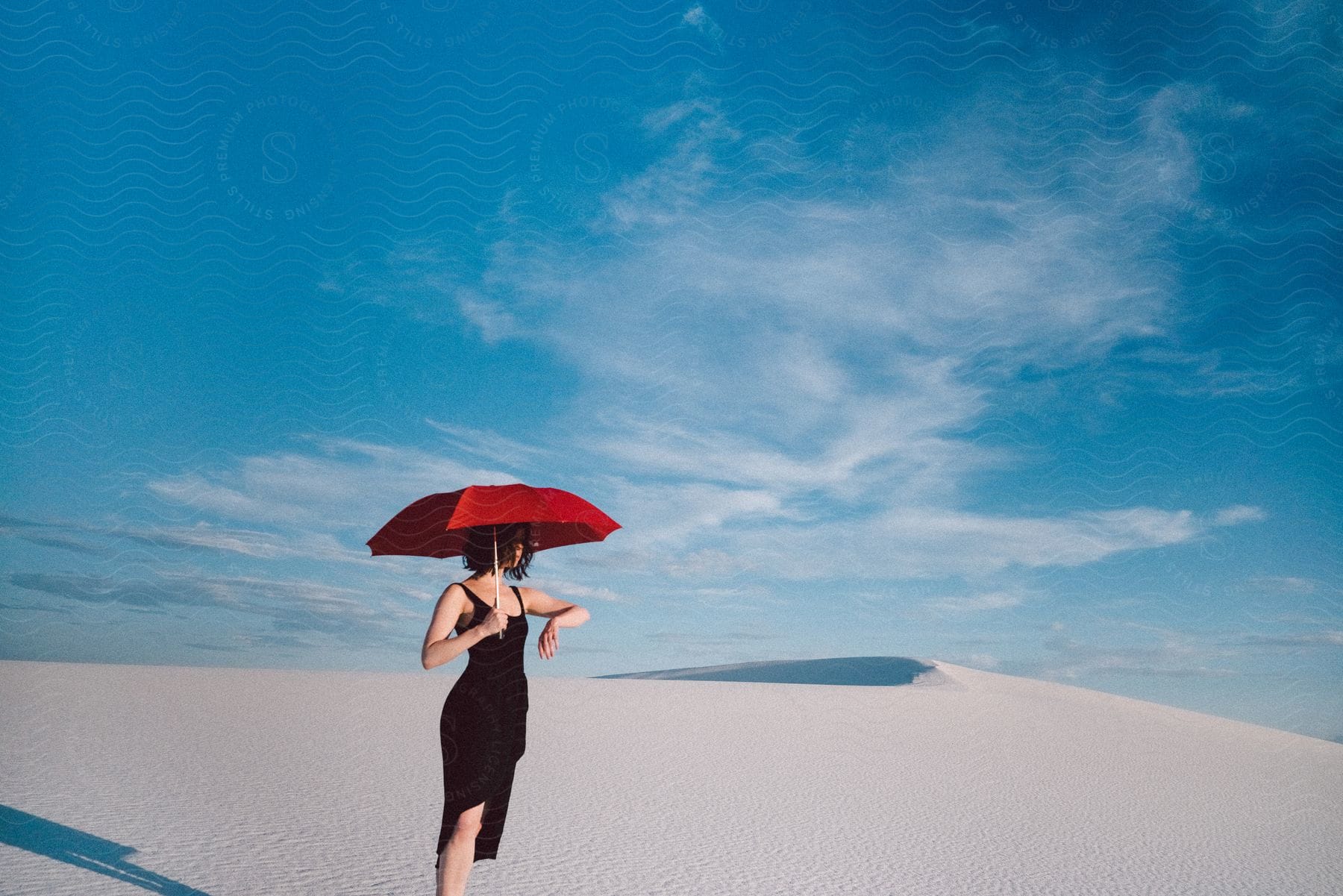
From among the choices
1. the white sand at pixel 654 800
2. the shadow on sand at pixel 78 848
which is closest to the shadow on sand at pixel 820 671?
the white sand at pixel 654 800

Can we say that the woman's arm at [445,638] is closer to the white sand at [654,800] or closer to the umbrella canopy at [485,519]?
the umbrella canopy at [485,519]

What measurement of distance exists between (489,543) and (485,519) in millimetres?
241

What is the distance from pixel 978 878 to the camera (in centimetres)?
639

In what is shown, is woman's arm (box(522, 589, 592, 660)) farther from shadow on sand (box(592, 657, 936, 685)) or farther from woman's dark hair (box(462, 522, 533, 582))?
shadow on sand (box(592, 657, 936, 685))

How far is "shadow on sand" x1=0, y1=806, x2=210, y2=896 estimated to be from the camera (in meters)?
5.22

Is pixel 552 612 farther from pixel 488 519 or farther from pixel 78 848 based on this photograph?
pixel 78 848

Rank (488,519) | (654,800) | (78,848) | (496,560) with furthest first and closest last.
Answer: (654,800)
(78,848)
(496,560)
(488,519)

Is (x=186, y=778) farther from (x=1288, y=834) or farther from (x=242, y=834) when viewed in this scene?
(x=1288, y=834)

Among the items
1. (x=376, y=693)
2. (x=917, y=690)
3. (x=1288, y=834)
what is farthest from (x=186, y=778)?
(x=917, y=690)

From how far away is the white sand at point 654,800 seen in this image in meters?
5.89

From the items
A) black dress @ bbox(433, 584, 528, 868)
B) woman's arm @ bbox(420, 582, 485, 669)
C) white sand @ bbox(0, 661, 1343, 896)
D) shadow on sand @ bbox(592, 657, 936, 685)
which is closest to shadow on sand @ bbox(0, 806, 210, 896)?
white sand @ bbox(0, 661, 1343, 896)

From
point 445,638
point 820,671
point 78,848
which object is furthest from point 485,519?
point 820,671

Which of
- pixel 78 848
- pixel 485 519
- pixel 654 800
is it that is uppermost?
pixel 485 519

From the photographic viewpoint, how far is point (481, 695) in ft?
13.0
